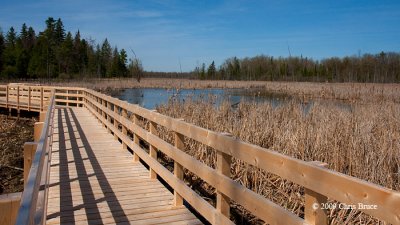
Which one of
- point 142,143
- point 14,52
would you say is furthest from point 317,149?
point 14,52

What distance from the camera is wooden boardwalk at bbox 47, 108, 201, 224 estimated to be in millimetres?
3965

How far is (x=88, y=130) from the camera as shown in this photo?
34.5 ft

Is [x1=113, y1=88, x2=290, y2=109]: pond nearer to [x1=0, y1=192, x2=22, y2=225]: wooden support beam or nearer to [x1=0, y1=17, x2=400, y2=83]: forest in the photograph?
[x1=0, y1=192, x2=22, y2=225]: wooden support beam

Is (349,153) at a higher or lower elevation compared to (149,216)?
higher

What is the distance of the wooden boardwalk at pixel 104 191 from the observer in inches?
156

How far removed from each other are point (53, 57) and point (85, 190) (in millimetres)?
64424

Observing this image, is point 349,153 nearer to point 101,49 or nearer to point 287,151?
point 287,151

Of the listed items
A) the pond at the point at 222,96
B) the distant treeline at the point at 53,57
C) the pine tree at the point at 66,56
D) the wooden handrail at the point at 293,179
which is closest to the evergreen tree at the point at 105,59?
the distant treeline at the point at 53,57

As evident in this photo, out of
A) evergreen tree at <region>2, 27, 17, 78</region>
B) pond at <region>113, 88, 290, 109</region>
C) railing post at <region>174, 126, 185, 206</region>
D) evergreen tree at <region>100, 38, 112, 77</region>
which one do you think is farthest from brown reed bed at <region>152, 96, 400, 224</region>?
evergreen tree at <region>100, 38, 112, 77</region>

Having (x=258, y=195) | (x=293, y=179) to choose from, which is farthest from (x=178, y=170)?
(x=293, y=179)

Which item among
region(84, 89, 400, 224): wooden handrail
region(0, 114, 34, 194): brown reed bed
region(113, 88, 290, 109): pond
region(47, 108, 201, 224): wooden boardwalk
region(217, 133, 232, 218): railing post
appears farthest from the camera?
Answer: region(113, 88, 290, 109): pond

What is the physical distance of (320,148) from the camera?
19.3ft

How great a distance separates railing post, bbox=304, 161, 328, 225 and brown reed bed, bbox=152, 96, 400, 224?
1709mm

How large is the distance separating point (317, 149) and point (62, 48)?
210ft
